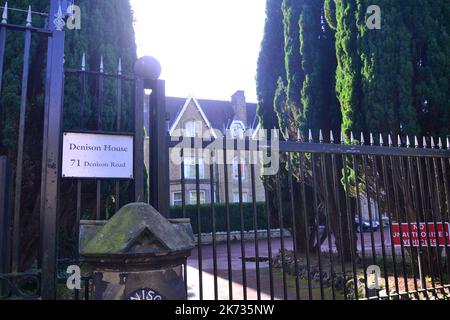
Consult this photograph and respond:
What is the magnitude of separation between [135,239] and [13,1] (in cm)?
389

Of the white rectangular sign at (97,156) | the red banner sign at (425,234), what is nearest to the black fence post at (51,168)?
the white rectangular sign at (97,156)

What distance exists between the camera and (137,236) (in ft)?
7.53

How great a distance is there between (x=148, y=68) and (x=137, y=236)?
1.47 m

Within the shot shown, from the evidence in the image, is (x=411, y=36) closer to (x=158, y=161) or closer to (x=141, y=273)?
(x=158, y=161)

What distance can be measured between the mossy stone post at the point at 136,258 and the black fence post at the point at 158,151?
625 millimetres

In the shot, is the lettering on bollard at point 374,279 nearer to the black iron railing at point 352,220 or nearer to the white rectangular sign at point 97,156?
the black iron railing at point 352,220

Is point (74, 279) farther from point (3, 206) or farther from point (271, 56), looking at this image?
point (271, 56)

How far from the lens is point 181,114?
90.0 ft

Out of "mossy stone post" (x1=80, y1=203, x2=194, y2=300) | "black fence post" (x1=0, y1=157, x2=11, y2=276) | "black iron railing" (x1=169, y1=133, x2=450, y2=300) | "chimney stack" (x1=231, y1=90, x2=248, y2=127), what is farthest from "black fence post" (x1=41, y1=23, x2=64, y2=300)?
"chimney stack" (x1=231, y1=90, x2=248, y2=127)

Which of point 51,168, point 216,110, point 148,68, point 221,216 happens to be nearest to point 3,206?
point 51,168

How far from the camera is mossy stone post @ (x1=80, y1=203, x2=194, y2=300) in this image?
90.4 inches

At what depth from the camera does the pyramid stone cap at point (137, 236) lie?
2287mm
